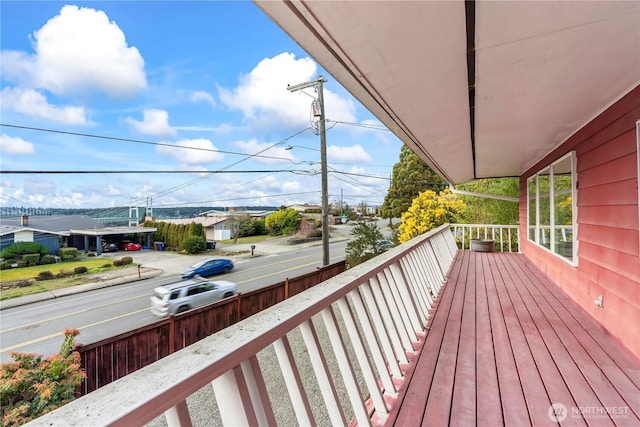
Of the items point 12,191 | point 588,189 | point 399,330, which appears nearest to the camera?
point 399,330

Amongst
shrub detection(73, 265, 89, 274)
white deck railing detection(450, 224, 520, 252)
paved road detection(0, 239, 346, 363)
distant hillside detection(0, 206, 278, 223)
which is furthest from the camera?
distant hillside detection(0, 206, 278, 223)

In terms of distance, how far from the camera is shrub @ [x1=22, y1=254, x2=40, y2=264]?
45.9 ft

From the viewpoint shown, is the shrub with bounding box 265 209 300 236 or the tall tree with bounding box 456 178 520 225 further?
the shrub with bounding box 265 209 300 236

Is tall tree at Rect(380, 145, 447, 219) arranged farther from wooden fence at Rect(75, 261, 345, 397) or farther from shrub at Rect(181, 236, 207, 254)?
wooden fence at Rect(75, 261, 345, 397)

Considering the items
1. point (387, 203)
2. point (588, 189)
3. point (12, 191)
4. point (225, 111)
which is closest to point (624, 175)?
point (588, 189)

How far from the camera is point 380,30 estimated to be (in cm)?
97

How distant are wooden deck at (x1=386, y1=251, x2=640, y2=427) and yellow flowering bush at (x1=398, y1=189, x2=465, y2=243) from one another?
18.2 feet

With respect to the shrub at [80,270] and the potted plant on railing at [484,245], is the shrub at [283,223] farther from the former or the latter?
the potted plant on railing at [484,245]

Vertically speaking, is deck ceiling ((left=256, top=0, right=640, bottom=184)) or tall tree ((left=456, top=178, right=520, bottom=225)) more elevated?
deck ceiling ((left=256, top=0, right=640, bottom=184))

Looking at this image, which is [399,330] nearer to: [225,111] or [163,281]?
[163,281]

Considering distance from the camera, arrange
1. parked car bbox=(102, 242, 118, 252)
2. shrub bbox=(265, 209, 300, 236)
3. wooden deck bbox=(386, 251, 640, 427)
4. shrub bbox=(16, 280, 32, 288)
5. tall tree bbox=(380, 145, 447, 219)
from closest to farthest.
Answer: wooden deck bbox=(386, 251, 640, 427)
shrub bbox=(16, 280, 32, 288)
tall tree bbox=(380, 145, 447, 219)
parked car bbox=(102, 242, 118, 252)
shrub bbox=(265, 209, 300, 236)

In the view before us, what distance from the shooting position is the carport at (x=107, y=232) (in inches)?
738

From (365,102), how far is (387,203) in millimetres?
18617

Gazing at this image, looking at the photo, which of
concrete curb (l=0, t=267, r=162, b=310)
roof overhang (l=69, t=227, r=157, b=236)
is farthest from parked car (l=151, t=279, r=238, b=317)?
roof overhang (l=69, t=227, r=157, b=236)
